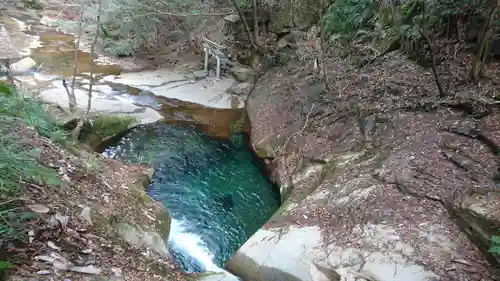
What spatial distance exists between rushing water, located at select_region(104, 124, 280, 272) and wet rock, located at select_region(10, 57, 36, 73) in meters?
7.07

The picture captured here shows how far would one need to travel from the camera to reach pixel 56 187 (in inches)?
200

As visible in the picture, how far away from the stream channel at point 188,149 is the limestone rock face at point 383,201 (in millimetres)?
1066

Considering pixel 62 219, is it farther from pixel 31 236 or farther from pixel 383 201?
pixel 383 201

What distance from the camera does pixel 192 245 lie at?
7.54 meters

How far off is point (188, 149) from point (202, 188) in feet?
7.31

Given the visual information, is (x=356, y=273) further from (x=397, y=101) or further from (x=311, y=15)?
(x=311, y=15)

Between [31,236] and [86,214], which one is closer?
[31,236]

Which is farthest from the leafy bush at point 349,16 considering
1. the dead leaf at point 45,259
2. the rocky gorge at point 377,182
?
the dead leaf at point 45,259

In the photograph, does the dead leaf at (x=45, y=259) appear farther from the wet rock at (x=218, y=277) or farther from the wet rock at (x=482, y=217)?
the wet rock at (x=482, y=217)

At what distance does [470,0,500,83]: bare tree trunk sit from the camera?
6.95 meters

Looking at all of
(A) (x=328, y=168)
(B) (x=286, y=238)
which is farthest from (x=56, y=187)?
(A) (x=328, y=168)

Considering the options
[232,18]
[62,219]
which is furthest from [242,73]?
[62,219]

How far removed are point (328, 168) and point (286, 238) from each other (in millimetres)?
2527

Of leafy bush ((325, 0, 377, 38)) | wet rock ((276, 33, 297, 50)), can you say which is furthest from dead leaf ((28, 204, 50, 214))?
wet rock ((276, 33, 297, 50))
